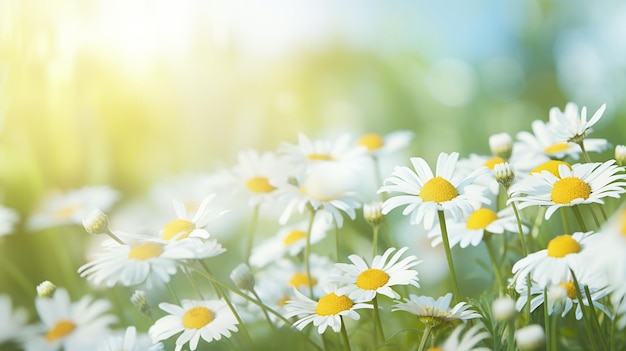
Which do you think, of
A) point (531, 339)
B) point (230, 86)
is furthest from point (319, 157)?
point (230, 86)

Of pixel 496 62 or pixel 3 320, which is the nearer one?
pixel 3 320

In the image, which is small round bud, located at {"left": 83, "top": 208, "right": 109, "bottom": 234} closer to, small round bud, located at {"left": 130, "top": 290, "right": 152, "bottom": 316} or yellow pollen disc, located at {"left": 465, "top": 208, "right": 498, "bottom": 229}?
small round bud, located at {"left": 130, "top": 290, "right": 152, "bottom": 316}

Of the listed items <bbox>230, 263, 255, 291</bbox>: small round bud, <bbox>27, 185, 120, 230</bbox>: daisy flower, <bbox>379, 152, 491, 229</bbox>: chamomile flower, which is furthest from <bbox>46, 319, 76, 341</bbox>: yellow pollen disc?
<bbox>379, 152, 491, 229</bbox>: chamomile flower

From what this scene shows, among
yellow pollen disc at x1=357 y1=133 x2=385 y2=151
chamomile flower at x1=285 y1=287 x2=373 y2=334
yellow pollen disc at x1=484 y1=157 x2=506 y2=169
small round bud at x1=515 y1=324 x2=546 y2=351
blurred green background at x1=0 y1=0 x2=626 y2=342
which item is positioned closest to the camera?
small round bud at x1=515 y1=324 x2=546 y2=351

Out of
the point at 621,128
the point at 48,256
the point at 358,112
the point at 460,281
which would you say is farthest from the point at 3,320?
the point at 621,128

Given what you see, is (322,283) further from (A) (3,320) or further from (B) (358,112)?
(B) (358,112)

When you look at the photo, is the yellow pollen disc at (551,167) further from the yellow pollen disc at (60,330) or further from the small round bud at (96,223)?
the yellow pollen disc at (60,330)
